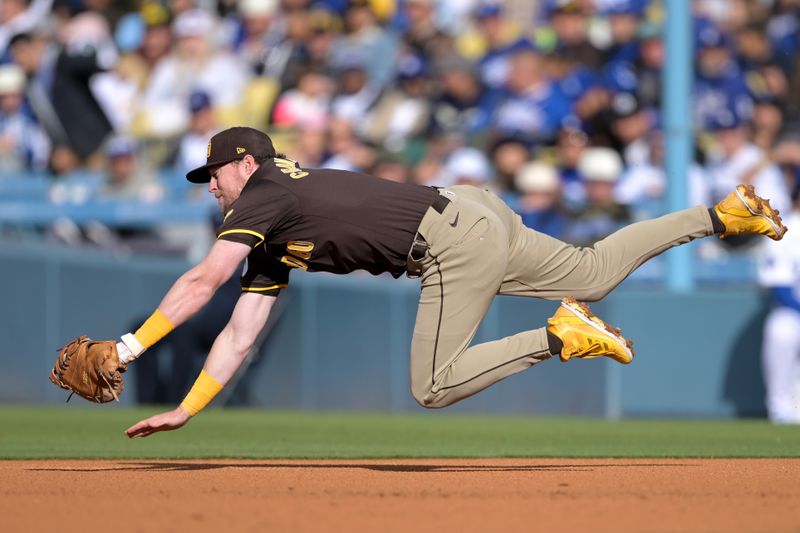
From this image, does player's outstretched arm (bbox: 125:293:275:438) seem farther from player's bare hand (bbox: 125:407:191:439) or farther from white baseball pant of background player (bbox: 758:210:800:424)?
white baseball pant of background player (bbox: 758:210:800:424)

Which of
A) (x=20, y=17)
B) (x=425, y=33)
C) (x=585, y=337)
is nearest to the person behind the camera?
(x=585, y=337)

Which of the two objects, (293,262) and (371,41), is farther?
(371,41)

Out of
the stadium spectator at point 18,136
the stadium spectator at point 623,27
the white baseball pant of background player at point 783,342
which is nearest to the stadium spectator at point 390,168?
the stadium spectator at point 623,27

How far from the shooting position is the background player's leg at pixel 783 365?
11.0m

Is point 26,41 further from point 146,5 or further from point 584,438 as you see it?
point 584,438

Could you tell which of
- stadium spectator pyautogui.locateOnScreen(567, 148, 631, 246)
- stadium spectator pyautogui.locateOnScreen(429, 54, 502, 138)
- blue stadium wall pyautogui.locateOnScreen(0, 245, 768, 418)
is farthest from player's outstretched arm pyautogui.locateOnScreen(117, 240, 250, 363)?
stadium spectator pyautogui.locateOnScreen(429, 54, 502, 138)

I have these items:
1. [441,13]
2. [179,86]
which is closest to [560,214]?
[441,13]

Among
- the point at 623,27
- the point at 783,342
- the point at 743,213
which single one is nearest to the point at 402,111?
the point at 623,27

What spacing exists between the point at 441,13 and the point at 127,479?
407 inches

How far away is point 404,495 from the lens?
5.59 m

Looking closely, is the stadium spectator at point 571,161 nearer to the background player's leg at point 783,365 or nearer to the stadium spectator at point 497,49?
the stadium spectator at point 497,49

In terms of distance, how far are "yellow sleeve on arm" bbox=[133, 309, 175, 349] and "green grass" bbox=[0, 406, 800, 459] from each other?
1892 millimetres

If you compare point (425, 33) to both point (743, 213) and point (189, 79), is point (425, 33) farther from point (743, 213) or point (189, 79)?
point (743, 213)

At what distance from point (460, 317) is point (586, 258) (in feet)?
2.30
